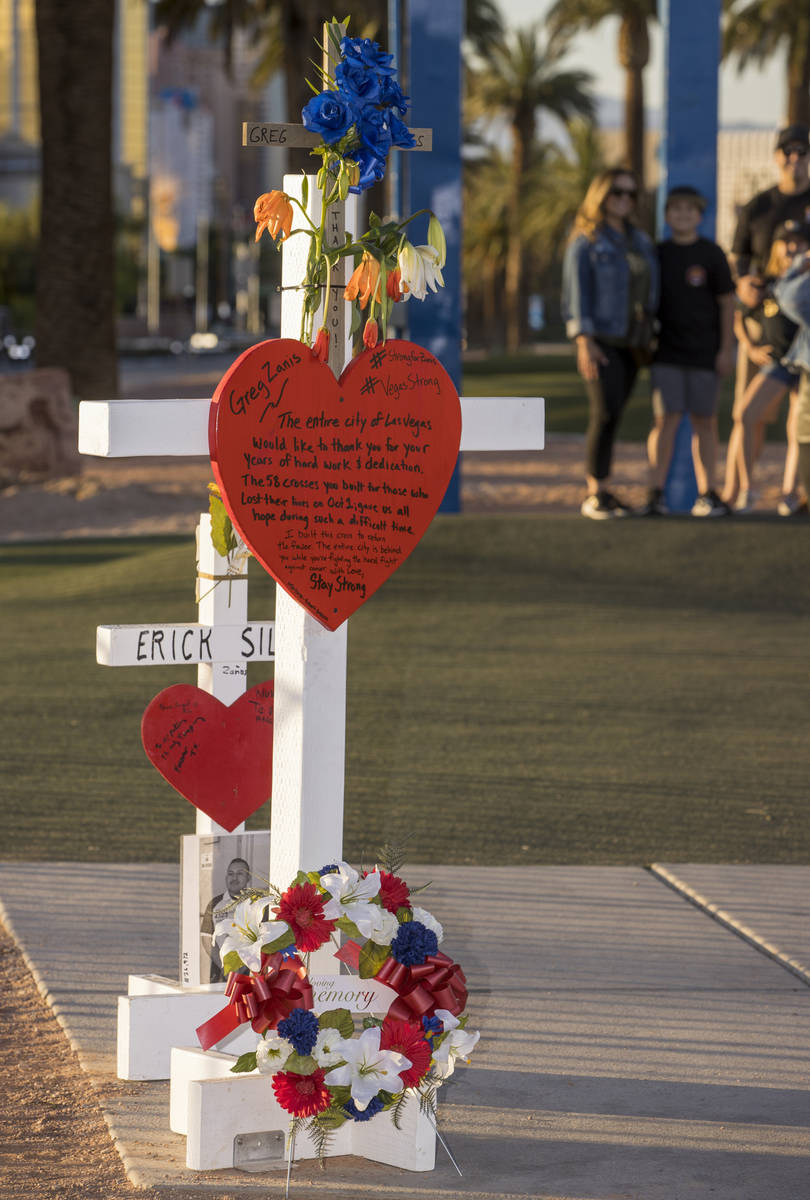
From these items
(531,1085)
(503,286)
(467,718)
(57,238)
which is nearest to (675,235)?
(467,718)

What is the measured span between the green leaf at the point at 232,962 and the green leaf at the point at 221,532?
92 cm

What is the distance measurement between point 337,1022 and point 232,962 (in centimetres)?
23

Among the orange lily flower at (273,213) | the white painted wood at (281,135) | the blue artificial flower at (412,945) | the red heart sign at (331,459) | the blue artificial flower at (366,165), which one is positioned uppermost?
the white painted wood at (281,135)

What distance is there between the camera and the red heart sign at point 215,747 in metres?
4.12

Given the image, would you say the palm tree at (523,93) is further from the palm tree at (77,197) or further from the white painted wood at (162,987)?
the white painted wood at (162,987)

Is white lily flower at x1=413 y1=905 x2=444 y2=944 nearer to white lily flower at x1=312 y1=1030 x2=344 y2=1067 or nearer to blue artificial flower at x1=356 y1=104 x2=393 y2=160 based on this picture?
white lily flower at x1=312 y1=1030 x2=344 y2=1067

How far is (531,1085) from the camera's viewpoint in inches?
162

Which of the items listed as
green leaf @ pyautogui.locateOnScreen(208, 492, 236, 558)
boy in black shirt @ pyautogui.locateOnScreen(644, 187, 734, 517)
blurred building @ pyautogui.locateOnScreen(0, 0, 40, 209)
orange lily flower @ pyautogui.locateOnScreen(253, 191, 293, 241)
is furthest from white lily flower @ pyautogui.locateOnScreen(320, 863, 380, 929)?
blurred building @ pyautogui.locateOnScreen(0, 0, 40, 209)

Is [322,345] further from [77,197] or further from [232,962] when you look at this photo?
[77,197]

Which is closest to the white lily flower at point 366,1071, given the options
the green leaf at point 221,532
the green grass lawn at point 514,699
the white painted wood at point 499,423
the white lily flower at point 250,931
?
the white lily flower at point 250,931

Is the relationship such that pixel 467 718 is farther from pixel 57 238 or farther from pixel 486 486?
pixel 57 238

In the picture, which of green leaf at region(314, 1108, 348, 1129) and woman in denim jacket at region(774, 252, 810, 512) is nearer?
green leaf at region(314, 1108, 348, 1129)

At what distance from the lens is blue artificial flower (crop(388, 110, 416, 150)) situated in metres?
3.67

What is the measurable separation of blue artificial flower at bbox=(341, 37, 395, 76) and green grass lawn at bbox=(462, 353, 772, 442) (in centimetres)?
2134
